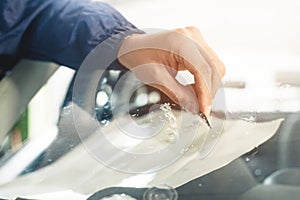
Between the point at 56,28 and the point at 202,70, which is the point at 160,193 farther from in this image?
the point at 56,28

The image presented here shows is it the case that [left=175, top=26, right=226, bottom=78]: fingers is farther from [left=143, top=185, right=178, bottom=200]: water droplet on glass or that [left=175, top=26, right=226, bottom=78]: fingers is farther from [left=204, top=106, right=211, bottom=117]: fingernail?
[left=143, top=185, right=178, bottom=200]: water droplet on glass

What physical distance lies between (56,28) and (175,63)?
217 millimetres

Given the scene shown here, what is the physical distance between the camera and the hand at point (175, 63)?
699 mm

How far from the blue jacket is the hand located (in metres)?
0.06

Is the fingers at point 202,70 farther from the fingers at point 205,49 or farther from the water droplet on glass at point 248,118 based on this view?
the water droplet on glass at point 248,118

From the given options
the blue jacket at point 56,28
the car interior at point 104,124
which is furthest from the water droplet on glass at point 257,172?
the blue jacket at point 56,28

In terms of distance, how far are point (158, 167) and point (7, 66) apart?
306mm

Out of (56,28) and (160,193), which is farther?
(56,28)

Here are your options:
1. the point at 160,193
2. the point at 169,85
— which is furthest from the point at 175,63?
the point at 160,193

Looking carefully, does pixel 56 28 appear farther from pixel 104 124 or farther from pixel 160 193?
pixel 160 193

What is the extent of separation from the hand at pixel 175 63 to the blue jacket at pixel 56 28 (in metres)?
0.06

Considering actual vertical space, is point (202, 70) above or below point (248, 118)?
above

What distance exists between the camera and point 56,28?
825 mm

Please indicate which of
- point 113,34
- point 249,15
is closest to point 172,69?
point 113,34
